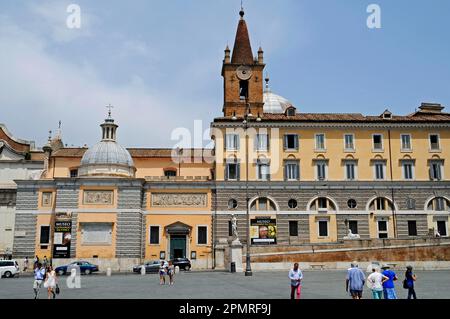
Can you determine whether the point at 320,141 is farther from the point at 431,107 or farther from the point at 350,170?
the point at 431,107

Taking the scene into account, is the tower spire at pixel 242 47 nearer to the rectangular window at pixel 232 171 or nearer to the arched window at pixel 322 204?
the rectangular window at pixel 232 171

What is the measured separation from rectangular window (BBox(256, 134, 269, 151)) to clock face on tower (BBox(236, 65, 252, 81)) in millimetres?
9351

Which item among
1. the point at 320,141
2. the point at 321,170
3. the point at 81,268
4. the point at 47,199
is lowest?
the point at 81,268

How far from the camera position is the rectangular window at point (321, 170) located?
4612 cm

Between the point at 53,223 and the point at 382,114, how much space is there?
108ft

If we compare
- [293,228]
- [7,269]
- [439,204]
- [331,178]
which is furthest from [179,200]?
[439,204]

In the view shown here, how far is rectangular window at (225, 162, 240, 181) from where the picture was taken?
4575 cm

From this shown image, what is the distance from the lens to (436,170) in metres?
46.7

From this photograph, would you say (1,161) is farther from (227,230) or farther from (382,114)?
(382,114)

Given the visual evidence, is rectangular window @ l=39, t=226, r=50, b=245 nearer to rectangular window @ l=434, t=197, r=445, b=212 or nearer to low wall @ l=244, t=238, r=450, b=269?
low wall @ l=244, t=238, r=450, b=269

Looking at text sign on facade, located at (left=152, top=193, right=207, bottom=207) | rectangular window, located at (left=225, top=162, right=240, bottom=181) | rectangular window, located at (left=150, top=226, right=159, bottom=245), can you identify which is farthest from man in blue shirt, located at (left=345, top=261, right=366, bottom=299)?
rectangular window, located at (left=150, top=226, right=159, bottom=245)

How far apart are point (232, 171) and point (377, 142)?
14.1 m

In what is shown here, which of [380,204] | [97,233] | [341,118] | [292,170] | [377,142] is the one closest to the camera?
[97,233]
